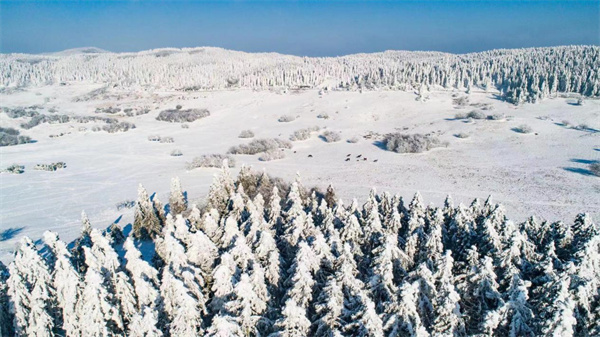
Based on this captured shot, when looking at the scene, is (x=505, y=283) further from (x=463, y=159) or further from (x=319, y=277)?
(x=463, y=159)

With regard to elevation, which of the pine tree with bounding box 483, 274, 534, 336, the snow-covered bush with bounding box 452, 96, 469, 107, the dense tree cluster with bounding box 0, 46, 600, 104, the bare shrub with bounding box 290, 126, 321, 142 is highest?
the dense tree cluster with bounding box 0, 46, 600, 104

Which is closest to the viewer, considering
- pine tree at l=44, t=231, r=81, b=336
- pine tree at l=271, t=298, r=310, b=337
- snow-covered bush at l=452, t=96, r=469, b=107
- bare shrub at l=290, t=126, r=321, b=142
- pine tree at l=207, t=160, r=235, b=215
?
pine tree at l=271, t=298, r=310, b=337

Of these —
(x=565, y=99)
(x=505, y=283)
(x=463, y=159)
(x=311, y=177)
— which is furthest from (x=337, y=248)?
(x=565, y=99)

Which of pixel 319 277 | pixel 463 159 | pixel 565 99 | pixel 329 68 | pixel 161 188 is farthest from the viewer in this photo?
pixel 329 68

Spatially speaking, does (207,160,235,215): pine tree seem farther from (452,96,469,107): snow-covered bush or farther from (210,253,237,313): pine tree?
(452,96,469,107): snow-covered bush

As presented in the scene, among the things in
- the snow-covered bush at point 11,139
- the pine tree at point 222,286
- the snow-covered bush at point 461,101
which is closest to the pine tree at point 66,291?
the pine tree at point 222,286

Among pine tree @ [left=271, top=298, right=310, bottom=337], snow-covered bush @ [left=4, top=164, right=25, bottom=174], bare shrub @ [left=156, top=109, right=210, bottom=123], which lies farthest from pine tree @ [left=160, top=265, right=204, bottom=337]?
bare shrub @ [left=156, top=109, right=210, bottom=123]

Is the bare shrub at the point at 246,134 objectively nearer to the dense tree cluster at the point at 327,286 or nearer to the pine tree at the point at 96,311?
the dense tree cluster at the point at 327,286
